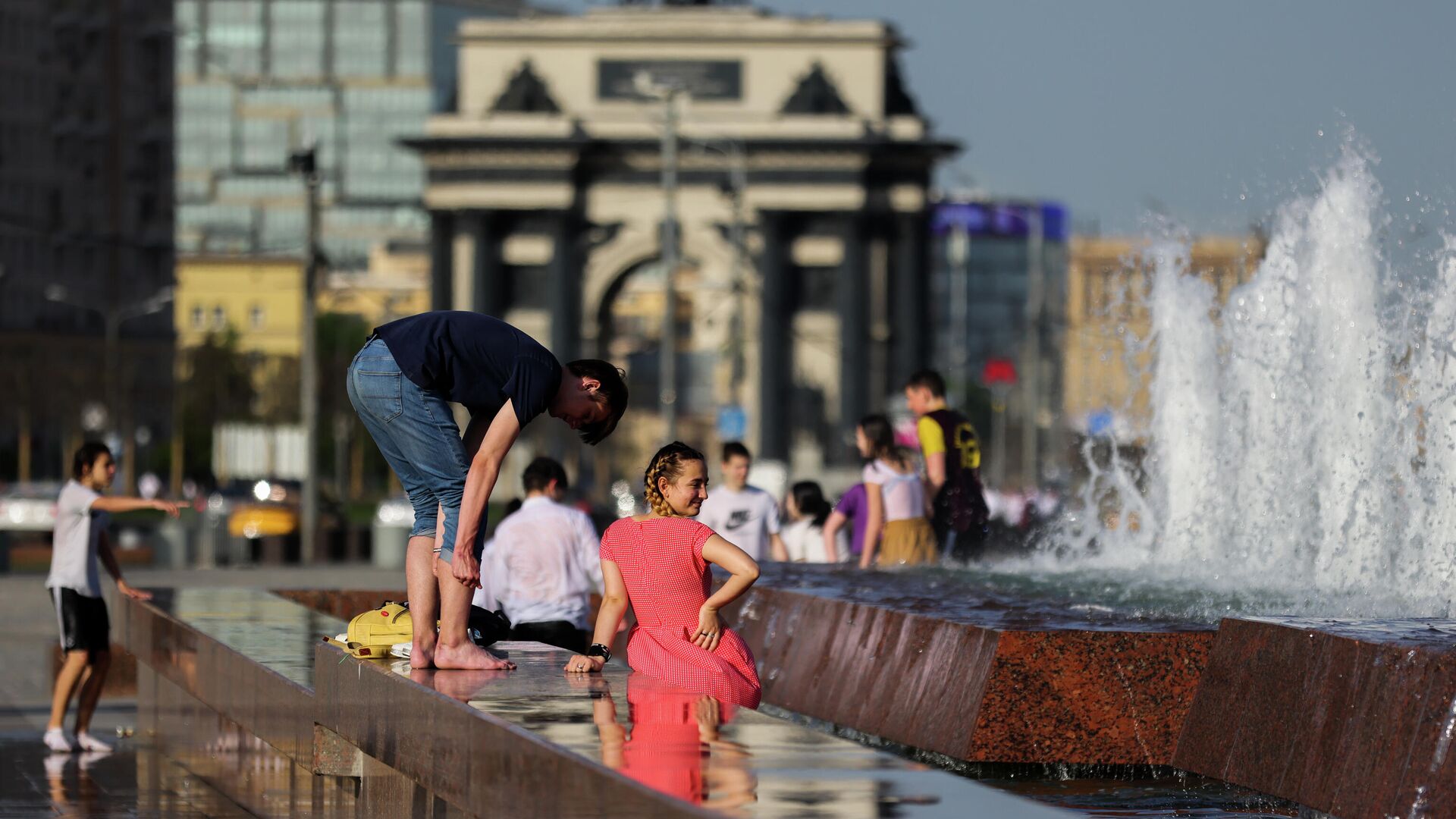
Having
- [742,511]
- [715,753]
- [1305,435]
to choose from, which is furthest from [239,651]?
[1305,435]

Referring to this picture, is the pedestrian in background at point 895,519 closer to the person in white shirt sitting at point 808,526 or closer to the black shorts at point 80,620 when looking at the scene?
the person in white shirt sitting at point 808,526

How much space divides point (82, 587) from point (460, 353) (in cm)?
605

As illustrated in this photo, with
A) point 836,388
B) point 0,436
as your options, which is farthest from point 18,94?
point 836,388

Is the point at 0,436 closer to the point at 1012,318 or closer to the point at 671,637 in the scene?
the point at 671,637

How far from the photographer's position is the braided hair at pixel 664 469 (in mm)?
8188

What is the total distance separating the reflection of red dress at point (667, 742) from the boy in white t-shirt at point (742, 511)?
7862mm

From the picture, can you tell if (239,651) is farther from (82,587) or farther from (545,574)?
(82,587)

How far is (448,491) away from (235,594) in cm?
583

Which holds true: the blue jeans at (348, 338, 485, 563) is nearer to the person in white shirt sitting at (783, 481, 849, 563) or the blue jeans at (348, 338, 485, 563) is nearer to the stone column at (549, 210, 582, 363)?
the person in white shirt sitting at (783, 481, 849, 563)

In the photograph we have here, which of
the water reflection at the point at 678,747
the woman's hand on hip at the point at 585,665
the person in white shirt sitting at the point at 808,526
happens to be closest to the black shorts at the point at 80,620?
the person in white shirt sitting at the point at 808,526

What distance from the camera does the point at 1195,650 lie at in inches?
333

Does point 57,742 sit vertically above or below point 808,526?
below

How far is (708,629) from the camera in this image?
7984 mm

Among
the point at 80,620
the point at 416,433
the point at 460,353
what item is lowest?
the point at 80,620
